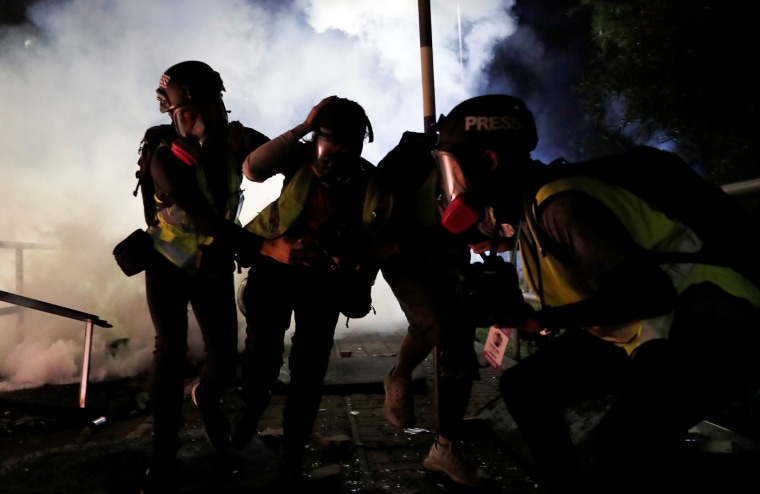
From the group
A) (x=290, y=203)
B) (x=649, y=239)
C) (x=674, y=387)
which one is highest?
(x=290, y=203)

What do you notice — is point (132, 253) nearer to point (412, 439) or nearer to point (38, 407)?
point (38, 407)

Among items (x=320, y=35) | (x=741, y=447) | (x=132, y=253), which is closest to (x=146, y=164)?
(x=132, y=253)

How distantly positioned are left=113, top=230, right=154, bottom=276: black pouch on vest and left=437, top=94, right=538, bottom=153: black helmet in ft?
5.27

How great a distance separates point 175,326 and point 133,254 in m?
0.42

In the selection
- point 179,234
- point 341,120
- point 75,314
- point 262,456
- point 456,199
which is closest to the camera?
point 456,199

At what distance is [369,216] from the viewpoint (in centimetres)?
301

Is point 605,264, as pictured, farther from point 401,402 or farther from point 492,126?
point 401,402

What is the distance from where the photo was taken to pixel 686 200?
1796 millimetres

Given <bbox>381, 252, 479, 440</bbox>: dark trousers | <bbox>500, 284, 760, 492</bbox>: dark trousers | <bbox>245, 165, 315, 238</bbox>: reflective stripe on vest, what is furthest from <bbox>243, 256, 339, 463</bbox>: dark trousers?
<bbox>500, 284, 760, 492</bbox>: dark trousers

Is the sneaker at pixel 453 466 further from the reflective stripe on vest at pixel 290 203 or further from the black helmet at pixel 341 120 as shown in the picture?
the black helmet at pixel 341 120

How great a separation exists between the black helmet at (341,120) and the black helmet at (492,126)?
65 centimetres

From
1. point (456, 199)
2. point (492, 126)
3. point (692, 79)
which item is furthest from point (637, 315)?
point (692, 79)

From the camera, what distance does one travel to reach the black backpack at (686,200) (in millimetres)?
1737

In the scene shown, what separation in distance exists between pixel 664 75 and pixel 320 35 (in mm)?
10675
